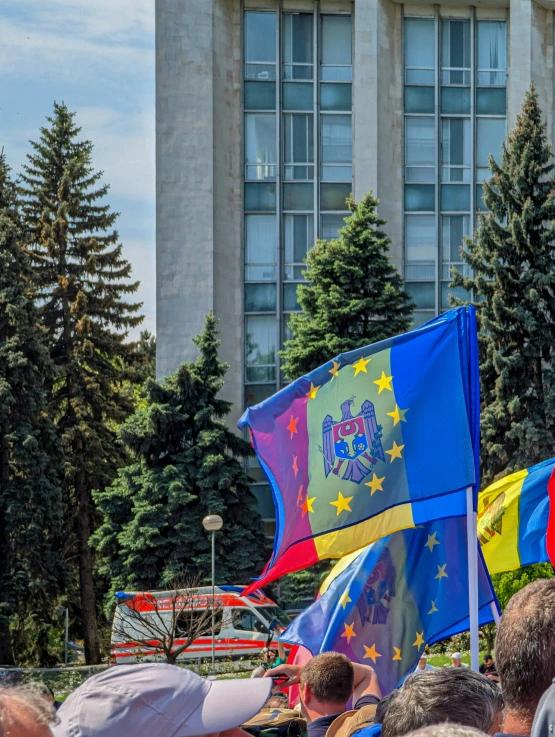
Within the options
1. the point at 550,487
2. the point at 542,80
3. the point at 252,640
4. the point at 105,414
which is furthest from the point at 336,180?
the point at 550,487

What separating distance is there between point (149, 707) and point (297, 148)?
3432 centimetres

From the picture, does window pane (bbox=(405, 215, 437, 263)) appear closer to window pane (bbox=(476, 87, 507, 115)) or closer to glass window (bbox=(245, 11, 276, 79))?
window pane (bbox=(476, 87, 507, 115))

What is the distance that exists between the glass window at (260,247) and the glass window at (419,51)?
265 inches

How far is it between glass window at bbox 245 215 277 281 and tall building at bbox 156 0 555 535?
5 cm

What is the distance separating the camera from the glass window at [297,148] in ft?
119

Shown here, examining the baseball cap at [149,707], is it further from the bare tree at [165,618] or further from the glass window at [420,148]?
the glass window at [420,148]

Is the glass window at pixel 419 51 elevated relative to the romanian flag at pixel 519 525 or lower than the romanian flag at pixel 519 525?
elevated

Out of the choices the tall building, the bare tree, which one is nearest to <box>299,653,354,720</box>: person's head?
the bare tree

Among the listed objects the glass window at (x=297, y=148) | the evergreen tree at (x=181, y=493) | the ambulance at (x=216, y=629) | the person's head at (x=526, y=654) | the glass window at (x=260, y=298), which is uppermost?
the glass window at (x=297, y=148)

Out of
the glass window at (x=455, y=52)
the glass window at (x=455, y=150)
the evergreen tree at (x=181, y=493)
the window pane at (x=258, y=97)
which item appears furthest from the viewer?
the glass window at (x=455, y=52)

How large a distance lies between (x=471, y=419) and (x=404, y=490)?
78 cm

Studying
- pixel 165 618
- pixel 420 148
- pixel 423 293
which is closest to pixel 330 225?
pixel 423 293

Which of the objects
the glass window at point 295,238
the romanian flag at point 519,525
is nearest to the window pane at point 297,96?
the glass window at point 295,238

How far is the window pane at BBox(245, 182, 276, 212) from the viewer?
3638 centimetres
